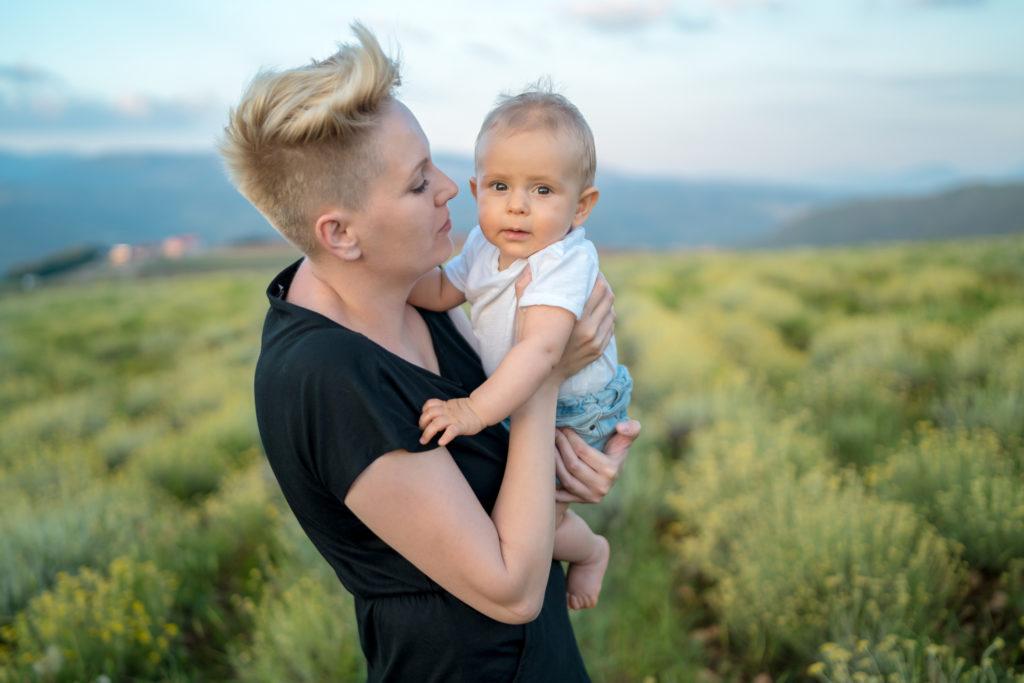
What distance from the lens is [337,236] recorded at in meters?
1.72

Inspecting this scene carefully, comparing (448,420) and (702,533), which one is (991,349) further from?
(448,420)

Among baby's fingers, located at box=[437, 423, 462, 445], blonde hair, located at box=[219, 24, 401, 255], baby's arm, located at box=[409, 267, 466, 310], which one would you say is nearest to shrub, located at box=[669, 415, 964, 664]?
baby's arm, located at box=[409, 267, 466, 310]

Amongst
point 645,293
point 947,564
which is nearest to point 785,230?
point 645,293

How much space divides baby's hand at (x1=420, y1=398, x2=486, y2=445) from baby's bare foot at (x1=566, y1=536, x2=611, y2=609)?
1050 mm

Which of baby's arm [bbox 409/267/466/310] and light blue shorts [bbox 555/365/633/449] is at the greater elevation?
baby's arm [bbox 409/267/466/310]

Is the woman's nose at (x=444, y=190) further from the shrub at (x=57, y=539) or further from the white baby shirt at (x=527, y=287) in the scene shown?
the shrub at (x=57, y=539)

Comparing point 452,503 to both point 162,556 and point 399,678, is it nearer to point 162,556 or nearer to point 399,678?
point 399,678

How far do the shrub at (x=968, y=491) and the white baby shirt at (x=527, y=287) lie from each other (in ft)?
10.4

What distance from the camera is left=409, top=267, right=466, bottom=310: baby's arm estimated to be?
7.25ft

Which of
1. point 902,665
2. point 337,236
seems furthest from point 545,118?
point 902,665

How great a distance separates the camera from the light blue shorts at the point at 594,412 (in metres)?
2.20

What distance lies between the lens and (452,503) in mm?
1534

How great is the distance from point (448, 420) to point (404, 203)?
56 centimetres

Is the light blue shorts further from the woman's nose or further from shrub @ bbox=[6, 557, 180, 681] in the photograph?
shrub @ bbox=[6, 557, 180, 681]
